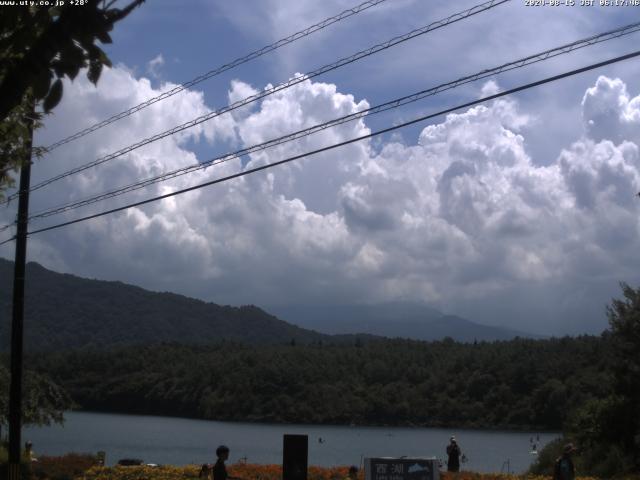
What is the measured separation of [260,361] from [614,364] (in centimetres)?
9073

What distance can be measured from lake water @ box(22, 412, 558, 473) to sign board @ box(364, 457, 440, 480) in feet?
90.1

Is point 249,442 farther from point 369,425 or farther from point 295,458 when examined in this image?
point 295,458

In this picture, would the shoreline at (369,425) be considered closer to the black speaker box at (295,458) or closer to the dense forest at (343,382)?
the dense forest at (343,382)

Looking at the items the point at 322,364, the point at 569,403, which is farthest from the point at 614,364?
the point at 322,364

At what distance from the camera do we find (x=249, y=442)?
66875 mm

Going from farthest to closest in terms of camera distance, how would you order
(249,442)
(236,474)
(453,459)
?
(249,442), (453,459), (236,474)

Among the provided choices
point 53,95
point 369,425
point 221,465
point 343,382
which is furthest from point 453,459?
point 343,382

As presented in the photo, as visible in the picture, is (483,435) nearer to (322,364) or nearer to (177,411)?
(322,364)

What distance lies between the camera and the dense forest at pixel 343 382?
93250 mm

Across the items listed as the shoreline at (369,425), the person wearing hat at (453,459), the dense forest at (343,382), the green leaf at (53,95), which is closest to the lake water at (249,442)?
the shoreline at (369,425)

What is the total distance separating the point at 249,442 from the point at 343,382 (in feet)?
145

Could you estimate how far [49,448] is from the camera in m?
60.5

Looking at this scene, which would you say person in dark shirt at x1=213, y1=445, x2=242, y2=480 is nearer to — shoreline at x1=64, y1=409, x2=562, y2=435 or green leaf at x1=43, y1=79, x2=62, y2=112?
green leaf at x1=43, y1=79, x2=62, y2=112

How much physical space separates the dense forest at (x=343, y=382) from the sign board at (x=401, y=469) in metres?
75.8
